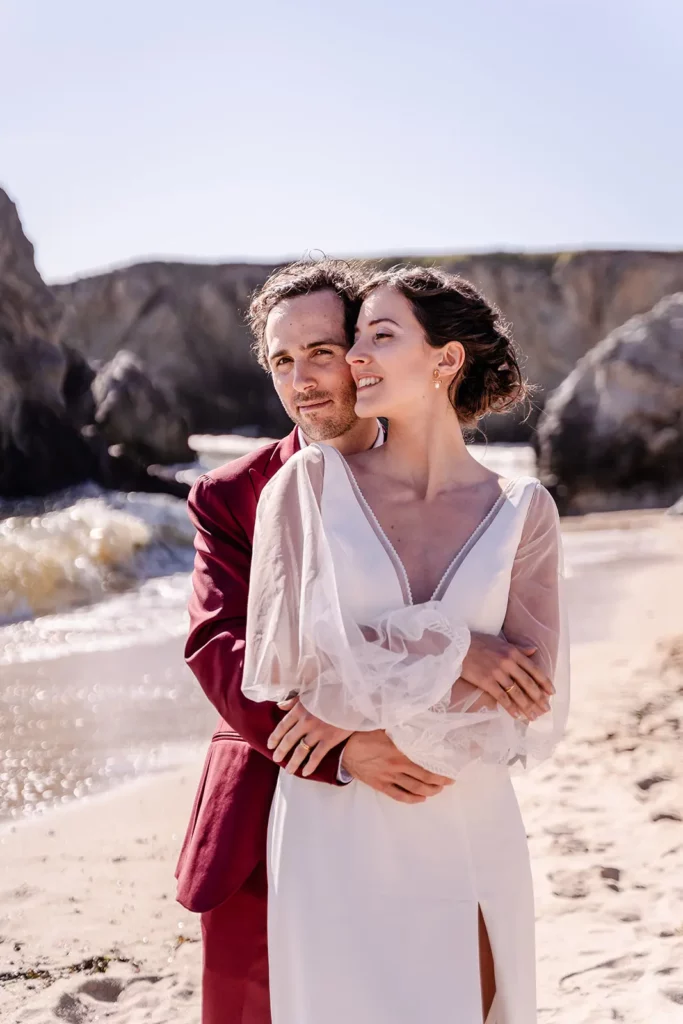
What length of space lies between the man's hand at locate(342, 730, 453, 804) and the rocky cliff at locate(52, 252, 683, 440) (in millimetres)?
47068

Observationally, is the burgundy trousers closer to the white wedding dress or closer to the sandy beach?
the white wedding dress

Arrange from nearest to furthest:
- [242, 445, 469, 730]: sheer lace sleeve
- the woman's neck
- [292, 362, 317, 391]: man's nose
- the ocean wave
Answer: [242, 445, 469, 730]: sheer lace sleeve → the woman's neck → [292, 362, 317, 391]: man's nose → the ocean wave

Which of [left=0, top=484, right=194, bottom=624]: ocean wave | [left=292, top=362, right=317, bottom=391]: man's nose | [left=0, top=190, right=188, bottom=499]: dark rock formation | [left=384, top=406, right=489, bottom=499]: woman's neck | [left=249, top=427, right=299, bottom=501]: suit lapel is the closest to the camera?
[left=384, top=406, right=489, bottom=499]: woman's neck

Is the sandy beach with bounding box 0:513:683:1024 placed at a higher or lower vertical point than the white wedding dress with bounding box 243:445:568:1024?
lower

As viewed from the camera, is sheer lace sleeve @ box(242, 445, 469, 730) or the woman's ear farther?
the woman's ear

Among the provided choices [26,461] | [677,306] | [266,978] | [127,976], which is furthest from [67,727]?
[677,306]

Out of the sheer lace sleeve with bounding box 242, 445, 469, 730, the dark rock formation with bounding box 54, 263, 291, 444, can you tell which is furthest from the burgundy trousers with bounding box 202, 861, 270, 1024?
the dark rock formation with bounding box 54, 263, 291, 444

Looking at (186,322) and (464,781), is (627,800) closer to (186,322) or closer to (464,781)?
(464,781)

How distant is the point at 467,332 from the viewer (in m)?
2.32

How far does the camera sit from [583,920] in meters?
3.82

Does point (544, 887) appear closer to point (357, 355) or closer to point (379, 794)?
point (379, 794)

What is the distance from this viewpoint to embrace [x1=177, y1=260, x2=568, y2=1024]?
1.95 m

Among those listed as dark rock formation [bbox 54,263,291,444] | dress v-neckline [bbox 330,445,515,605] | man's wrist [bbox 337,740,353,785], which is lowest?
dark rock formation [bbox 54,263,291,444]

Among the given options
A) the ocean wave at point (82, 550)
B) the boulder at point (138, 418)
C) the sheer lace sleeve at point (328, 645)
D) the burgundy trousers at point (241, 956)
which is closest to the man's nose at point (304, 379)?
the sheer lace sleeve at point (328, 645)
